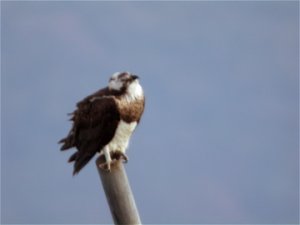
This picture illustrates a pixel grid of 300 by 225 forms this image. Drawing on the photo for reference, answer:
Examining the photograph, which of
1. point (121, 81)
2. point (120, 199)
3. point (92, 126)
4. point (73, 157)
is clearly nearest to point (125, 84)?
point (121, 81)

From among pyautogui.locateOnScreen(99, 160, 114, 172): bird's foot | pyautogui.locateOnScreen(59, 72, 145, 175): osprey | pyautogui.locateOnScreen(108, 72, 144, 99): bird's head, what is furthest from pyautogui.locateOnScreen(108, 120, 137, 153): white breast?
pyautogui.locateOnScreen(99, 160, 114, 172): bird's foot

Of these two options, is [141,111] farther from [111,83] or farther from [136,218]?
[136,218]

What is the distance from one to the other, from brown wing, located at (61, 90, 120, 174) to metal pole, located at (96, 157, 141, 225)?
64 cm

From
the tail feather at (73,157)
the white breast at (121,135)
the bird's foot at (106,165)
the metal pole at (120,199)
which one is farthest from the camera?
the white breast at (121,135)

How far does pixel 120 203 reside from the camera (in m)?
4.65

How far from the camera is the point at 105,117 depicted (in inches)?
214

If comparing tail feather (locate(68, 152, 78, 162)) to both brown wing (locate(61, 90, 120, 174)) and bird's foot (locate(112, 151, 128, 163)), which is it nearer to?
brown wing (locate(61, 90, 120, 174))

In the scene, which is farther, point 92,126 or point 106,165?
point 92,126

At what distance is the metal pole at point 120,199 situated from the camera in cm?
464

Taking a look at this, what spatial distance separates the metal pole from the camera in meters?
4.64

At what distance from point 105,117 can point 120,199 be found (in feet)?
3.39

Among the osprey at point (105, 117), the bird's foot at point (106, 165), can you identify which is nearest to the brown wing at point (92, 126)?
the osprey at point (105, 117)

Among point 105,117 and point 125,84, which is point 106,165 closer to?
point 105,117

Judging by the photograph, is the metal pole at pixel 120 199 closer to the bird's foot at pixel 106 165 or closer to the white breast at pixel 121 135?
the bird's foot at pixel 106 165
